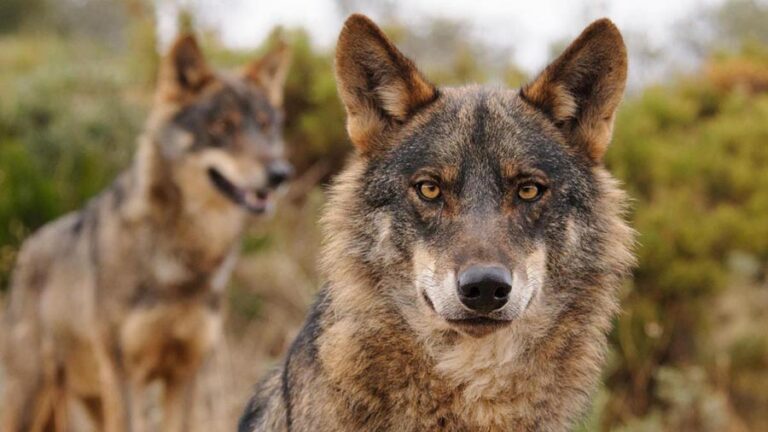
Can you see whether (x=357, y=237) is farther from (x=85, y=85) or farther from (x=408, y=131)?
(x=85, y=85)

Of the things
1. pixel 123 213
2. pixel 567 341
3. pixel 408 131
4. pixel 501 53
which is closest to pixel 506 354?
pixel 567 341

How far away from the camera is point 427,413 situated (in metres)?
3.03

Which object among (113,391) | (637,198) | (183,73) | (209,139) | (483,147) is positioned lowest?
(637,198)

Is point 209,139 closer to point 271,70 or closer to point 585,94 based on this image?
point 271,70

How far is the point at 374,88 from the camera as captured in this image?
11.8 ft

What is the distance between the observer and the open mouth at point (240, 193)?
23.0ft

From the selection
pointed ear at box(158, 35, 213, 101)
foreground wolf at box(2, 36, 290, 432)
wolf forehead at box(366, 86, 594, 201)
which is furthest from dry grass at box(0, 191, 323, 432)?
wolf forehead at box(366, 86, 594, 201)

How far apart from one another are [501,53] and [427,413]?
18960 millimetres

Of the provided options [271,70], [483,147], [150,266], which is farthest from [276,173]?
[483,147]

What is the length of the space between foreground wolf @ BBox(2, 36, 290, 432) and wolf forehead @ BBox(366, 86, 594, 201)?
3562 mm

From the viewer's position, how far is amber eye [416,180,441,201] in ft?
10.7

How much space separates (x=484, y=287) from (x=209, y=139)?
15.1 ft

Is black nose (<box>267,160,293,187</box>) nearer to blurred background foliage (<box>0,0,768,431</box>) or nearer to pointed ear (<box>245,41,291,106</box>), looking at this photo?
pointed ear (<box>245,41,291,106</box>)

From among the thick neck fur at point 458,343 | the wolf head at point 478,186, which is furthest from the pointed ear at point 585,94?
the thick neck fur at point 458,343
